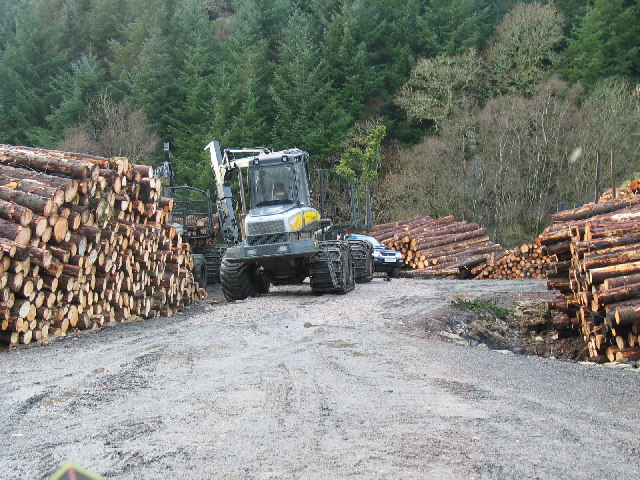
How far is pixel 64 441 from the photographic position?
17.1 feet

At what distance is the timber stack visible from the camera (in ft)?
29.4

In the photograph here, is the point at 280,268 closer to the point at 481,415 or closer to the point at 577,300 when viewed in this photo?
the point at 577,300

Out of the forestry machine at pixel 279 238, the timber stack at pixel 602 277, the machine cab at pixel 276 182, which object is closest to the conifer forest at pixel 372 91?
the forestry machine at pixel 279 238

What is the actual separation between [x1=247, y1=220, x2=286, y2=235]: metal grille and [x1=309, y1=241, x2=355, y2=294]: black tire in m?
1.16

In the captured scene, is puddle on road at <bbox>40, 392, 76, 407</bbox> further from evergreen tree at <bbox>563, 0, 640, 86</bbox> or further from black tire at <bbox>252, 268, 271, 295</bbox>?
evergreen tree at <bbox>563, 0, 640, 86</bbox>

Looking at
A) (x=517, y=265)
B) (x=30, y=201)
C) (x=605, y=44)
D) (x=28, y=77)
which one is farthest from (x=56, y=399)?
(x=28, y=77)

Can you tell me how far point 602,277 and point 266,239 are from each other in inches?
305

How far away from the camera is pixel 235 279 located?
51.6ft

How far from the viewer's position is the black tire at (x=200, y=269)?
65.6 feet

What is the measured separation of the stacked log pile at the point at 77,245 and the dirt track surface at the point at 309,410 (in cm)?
80

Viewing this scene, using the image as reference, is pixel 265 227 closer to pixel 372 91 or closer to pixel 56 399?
pixel 56 399

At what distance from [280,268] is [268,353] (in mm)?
7657

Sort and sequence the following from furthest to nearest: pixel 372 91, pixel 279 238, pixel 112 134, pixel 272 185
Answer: pixel 372 91, pixel 112 134, pixel 272 185, pixel 279 238

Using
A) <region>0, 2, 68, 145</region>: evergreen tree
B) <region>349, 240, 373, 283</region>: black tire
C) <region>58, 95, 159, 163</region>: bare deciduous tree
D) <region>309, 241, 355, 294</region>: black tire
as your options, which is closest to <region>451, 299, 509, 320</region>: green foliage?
<region>309, 241, 355, 294</region>: black tire
